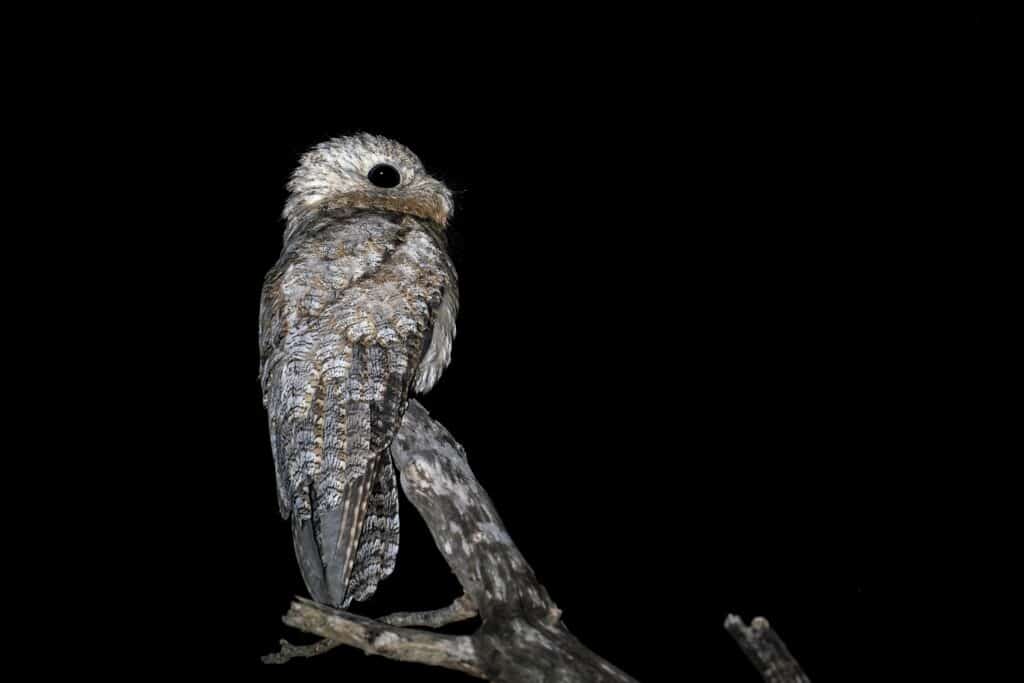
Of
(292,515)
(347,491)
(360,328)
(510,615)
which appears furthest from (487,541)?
(360,328)

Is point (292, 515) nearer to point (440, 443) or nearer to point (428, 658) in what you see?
point (440, 443)

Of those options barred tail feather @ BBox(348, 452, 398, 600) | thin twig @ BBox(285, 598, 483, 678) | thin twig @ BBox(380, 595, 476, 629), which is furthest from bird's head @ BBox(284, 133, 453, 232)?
thin twig @ BBox(285, 598, 483, 678)

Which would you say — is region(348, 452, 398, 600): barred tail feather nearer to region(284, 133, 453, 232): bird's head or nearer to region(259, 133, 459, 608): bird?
region(259, 133, 459, 608): bird

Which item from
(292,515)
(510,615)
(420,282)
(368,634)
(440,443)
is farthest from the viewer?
(420,282)

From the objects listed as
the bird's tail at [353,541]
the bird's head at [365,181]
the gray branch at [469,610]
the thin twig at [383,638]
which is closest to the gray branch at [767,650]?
the gray branch at [469,610]

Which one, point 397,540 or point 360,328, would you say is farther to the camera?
point 360,328

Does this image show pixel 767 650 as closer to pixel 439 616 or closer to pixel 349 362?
pixel 439 616

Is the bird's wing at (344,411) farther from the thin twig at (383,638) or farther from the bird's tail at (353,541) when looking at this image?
the thin twig at (383,638)
